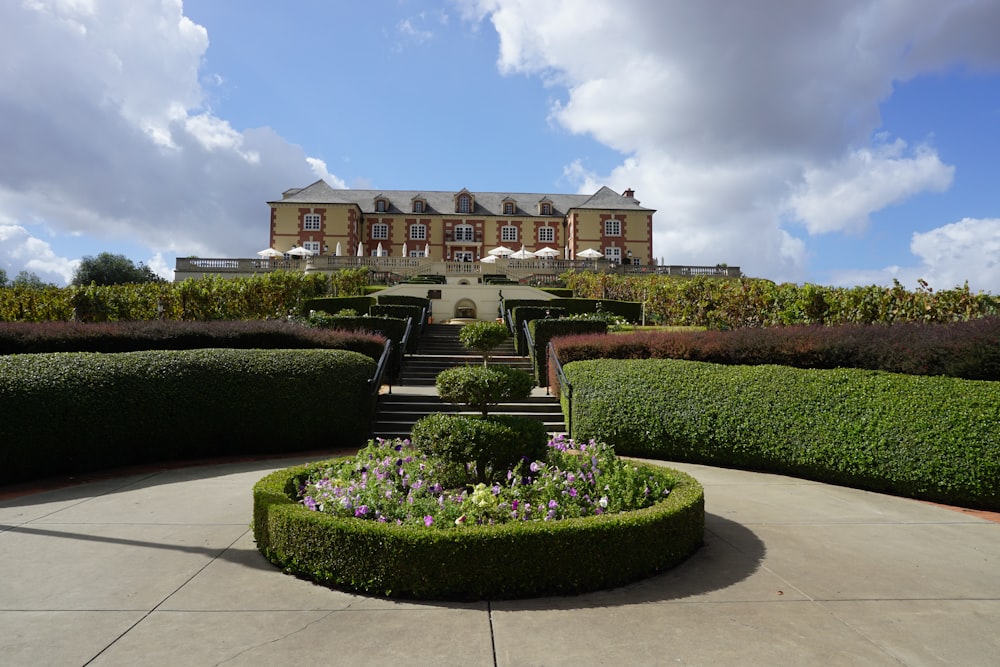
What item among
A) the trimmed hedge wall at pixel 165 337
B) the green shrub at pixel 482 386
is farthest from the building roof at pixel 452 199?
the green shrub at pixel 482 386

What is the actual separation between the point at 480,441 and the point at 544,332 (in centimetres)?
968

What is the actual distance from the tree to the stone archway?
3740 cm

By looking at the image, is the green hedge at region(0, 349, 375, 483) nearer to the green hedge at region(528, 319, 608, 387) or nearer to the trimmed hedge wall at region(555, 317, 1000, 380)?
the trimmed hedge wall at region(555, 317, 1000, 380)

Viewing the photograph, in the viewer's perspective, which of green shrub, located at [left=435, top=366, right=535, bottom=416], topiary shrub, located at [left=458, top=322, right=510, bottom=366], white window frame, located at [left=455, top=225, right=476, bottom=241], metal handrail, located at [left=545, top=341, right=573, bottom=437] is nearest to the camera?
green shrub, located at [left=435, top=366, right=535, bottom=416]

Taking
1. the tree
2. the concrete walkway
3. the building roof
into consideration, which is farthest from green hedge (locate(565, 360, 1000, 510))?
the tree

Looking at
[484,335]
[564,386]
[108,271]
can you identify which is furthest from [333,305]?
[108,271]

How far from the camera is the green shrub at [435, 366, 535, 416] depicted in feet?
22.2

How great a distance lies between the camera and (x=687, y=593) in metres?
4.56

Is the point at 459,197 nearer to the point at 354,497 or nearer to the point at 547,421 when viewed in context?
the point at 547,421

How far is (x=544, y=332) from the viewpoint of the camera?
15.5 meters

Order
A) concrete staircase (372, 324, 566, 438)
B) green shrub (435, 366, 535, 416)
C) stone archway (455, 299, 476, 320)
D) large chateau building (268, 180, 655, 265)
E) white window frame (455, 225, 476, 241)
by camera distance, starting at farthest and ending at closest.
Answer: white window frame (455, 225, 476, 241)
large chateau building (268, 180, 655, 265)
stone archway (455, 299, 476, 320)
concrete staircase (372, 324, 566, 438)
green shrub (435, 366, 535, 416)

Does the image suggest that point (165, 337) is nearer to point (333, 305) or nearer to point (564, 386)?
point (564, 386)

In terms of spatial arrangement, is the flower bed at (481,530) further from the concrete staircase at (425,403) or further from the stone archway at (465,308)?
the stone archway at (465,308)

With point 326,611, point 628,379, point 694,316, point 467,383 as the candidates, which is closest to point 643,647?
point 326,611
